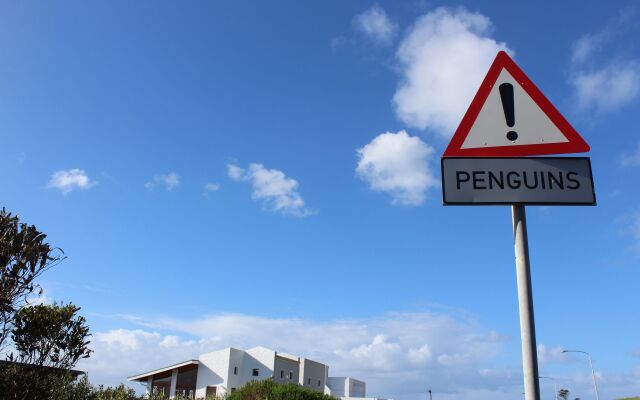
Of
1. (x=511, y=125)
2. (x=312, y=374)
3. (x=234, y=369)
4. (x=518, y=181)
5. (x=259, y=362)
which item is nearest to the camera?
(x=518, y=181)

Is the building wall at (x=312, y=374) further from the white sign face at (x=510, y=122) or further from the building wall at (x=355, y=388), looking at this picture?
the white sign face at (x=510, y=122)

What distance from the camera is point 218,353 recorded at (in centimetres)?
5353

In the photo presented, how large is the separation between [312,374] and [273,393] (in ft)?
102

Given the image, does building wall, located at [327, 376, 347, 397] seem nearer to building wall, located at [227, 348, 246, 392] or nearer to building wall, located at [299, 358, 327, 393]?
building wall, located at [299, 358, 327, 393]

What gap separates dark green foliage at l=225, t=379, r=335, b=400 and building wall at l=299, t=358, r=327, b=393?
25.2 metres

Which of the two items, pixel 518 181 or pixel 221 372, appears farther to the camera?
pixel 221 372

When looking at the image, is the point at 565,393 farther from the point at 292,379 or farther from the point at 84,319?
the point at 84,319

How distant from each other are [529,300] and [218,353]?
5420cm

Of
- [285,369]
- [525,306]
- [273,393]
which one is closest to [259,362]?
[285,369]

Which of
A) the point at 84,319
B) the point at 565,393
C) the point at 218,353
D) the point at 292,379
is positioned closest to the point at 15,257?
the point at 84,319

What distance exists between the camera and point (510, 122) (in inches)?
128

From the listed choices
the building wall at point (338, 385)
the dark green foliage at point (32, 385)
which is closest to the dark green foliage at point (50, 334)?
the dark green foliage at point (32, 385)

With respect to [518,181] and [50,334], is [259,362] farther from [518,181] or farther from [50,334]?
[518,181]

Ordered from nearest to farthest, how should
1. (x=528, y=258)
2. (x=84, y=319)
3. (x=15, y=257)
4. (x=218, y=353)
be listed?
(x=528, y=258)
(x=15, y=257)
(x=84, y=319)
(x=218, y=353)
